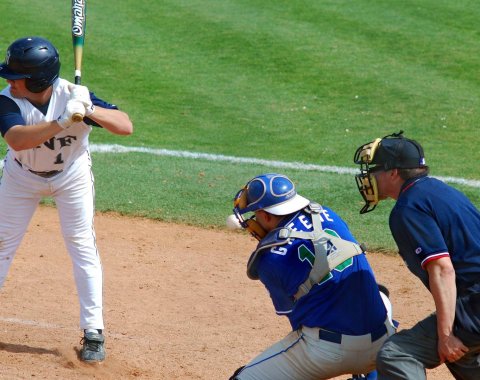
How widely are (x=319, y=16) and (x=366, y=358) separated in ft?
38.5

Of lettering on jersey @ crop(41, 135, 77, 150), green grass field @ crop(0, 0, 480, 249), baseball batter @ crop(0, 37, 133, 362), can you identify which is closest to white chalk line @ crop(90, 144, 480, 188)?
green grass field @ crop(0, 0, 480, 249)

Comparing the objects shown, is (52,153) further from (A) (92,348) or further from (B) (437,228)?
(B) (437,228)

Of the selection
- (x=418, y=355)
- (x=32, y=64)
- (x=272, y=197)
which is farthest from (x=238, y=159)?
(x=418, y=355)

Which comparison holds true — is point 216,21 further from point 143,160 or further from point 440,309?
point 440,309

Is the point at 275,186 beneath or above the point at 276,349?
above

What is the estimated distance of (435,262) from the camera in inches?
174

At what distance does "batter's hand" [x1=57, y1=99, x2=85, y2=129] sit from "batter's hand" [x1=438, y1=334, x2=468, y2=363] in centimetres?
250

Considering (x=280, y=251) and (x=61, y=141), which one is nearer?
(x=280, y=251)

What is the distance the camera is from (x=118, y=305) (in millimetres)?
7387

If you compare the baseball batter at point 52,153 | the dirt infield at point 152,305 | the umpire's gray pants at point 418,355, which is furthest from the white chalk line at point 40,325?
the umpire's gray pants at point 418,355

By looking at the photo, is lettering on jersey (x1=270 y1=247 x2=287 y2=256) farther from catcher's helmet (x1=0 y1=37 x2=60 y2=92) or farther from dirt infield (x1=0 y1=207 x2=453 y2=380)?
catcher's helmet (x1=0 y1=37 x2=60 y2=92)

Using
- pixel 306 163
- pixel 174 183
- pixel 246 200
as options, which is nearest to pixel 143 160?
pixel 174 183

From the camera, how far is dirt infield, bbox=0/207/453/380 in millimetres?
6301

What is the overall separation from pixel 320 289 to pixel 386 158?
0.75m
